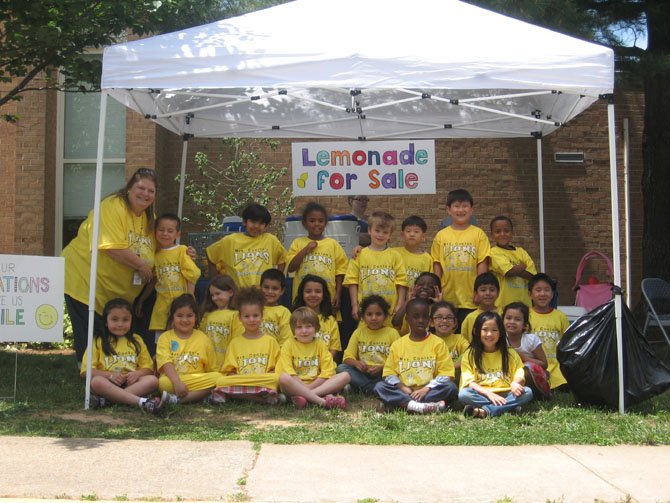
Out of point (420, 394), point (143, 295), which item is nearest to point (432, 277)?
point (420, 394)

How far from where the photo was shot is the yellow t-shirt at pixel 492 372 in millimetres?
6602

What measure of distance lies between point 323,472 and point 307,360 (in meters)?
1.99

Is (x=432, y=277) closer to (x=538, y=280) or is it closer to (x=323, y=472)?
(x=538, y=280)

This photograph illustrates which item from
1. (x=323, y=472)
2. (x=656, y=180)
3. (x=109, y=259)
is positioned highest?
(x=656, y=180)

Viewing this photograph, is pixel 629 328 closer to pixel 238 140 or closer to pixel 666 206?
pixel 666 206

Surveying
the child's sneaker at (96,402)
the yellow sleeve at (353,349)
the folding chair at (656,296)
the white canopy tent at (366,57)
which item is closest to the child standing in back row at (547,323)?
the white canopy tent at (366,57)

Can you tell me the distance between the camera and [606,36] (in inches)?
376

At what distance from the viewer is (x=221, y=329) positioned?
734 cm

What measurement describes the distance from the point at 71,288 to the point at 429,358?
120 inches

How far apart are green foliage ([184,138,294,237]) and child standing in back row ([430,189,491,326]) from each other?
14.1ft

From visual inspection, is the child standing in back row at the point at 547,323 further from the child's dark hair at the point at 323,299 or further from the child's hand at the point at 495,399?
the child's dark hair at the point at 323,299

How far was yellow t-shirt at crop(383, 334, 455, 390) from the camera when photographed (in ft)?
22.1

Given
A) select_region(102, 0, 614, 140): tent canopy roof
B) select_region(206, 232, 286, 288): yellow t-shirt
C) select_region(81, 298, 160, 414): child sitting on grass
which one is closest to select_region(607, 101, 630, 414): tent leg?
select_region(102, 0, 614, 140): tent canopy roof

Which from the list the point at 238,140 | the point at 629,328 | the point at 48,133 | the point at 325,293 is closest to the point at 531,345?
the point at 629,328
